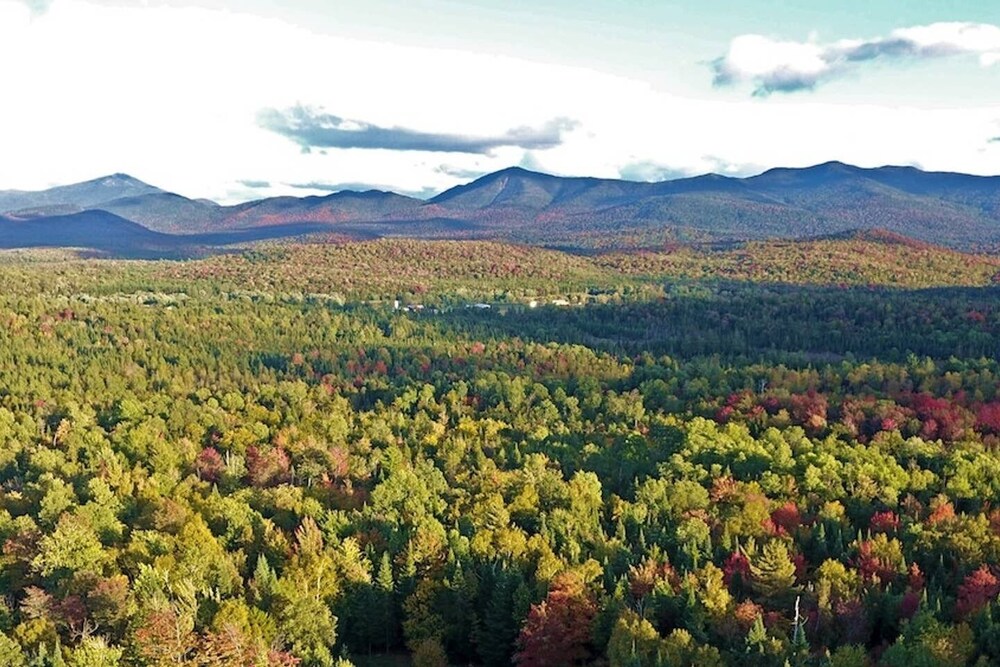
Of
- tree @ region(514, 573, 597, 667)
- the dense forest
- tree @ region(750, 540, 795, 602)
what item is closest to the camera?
the dense forest

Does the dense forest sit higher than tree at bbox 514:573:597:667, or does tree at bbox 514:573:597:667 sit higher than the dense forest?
the dense forest

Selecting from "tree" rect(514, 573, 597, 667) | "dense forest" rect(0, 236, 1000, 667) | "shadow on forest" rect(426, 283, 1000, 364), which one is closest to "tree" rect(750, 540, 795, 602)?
"dense forest" rect(0, 236, 1000, 667)

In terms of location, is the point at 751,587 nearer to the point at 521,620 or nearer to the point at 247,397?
the point at 521,620

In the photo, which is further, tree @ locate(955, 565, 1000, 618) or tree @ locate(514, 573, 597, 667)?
tree @ locate(514, 573, 597, 667)

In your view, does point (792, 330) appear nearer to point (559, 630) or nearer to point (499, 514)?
point (499, 514)

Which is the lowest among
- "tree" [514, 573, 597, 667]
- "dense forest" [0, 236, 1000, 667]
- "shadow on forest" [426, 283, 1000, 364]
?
"tree" [514, 573, 597, 667]

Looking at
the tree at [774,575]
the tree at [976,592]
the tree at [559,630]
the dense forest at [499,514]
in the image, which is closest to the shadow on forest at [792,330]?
the dense forest at [499,514]

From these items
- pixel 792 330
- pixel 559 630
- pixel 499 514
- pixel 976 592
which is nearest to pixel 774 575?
pixel 976 592

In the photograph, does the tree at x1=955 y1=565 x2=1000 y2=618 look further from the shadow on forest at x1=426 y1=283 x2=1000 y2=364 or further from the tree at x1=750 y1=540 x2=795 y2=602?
the shadow on forest at x1=426 y1=283 x2=1000 y2=364
